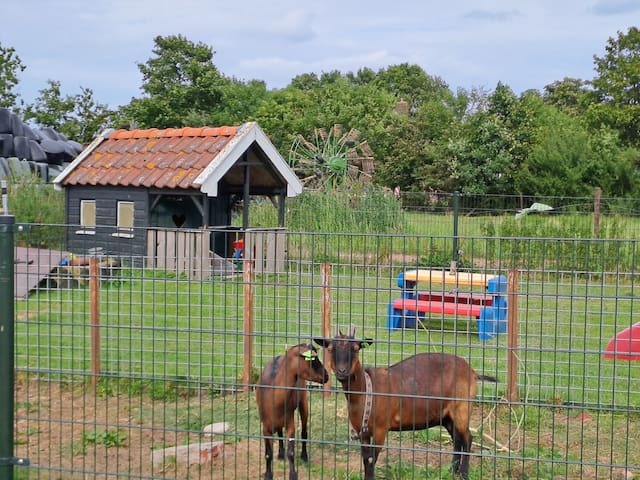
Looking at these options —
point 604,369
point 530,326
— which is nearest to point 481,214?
point 530,326

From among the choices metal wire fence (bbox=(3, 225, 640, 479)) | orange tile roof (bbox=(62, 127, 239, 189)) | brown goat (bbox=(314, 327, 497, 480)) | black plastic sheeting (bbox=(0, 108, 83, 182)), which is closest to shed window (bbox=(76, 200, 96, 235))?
orange tile roof (bbox=(62, 127, 239, 189))

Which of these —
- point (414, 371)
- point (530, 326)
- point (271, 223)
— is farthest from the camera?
point (271, 223)

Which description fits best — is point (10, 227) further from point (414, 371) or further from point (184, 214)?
point (184, 214)

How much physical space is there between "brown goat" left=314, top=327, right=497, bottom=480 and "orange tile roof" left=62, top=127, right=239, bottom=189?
1014 cm

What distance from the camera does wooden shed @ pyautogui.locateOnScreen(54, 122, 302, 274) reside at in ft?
51.3

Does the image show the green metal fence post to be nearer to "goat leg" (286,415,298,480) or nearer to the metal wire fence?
the metal wire fence

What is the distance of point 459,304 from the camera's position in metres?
10.2

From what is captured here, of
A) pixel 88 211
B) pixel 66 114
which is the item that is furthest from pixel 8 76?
pixel 88 211

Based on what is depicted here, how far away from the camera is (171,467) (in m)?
5.85

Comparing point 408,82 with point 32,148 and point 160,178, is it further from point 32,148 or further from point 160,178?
point 160,178

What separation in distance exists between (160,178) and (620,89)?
34.9 meters

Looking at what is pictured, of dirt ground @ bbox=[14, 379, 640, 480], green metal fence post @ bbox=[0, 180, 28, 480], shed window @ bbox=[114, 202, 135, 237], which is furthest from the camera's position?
shed window @ bbox=[114, 202, 135, 237]

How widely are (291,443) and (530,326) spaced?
19.6ft

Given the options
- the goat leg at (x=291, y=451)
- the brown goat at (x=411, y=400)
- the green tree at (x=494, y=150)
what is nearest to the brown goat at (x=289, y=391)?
the goat leg at (x=291, y=451)
